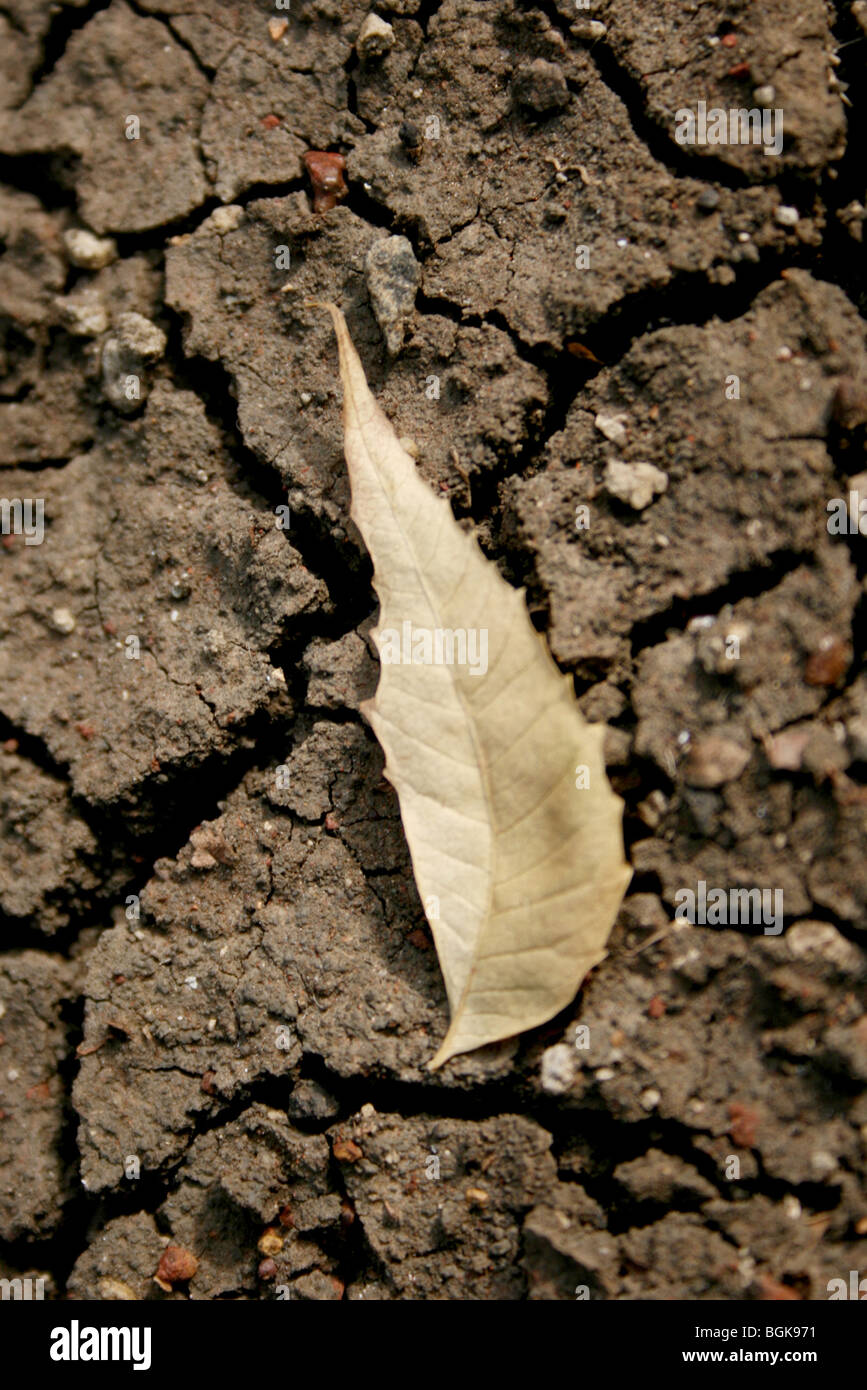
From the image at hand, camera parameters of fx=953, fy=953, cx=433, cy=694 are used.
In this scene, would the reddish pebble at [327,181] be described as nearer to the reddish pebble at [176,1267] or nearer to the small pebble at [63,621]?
the small pebble at [63,621]

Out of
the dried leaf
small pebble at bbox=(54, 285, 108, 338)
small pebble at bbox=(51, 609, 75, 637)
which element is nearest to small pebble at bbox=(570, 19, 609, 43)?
the dried leaf

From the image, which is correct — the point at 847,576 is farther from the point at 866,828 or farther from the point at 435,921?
the point at 435,921

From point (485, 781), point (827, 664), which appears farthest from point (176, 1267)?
point (827, 664)

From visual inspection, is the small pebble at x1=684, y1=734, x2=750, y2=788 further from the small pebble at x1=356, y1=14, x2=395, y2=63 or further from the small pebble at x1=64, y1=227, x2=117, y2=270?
the small pebble at x1=64, y1=227, x2=117, y2=270

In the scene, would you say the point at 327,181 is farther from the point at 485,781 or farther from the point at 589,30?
the point at 485,781

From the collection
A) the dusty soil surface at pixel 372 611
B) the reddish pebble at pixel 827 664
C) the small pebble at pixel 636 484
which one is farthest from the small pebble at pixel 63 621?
the reddish pebble at pixel 827 664

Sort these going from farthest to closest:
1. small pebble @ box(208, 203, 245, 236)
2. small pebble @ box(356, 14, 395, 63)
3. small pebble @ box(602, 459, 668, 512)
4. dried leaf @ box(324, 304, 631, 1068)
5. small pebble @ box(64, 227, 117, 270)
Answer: small pebble @ box(64, 227, 117, 270), small pebble @ box(208, 203, 245, 236), small pebble @ box(356, 14, 395, 63), small pebble @ box(602, 459, 668, 512), dried leaf @ box(324, 304, 631, 1068)
